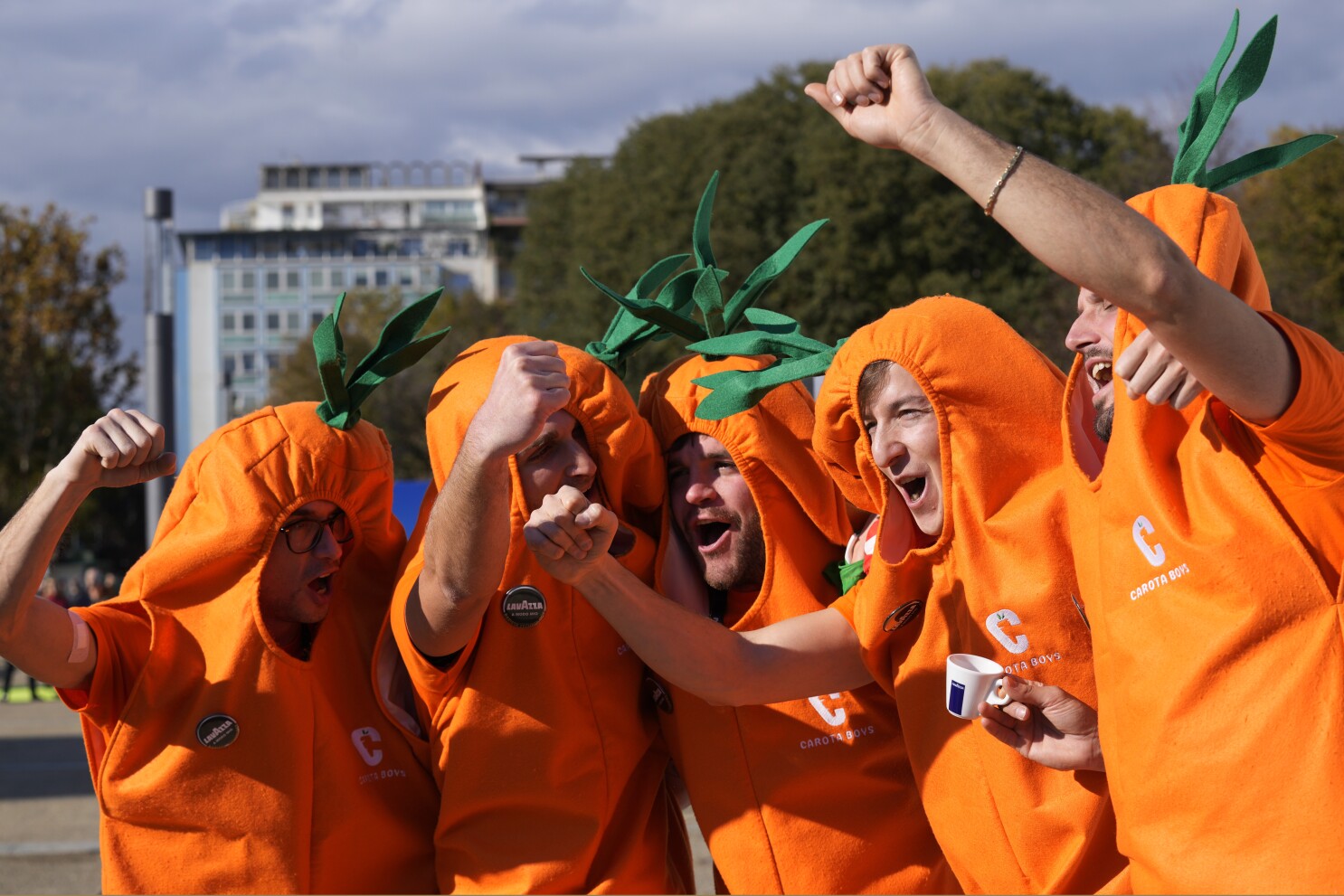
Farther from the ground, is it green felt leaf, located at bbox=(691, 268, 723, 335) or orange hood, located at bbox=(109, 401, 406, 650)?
green felt leaf, located at bbox=(691, 268, 723, 335)

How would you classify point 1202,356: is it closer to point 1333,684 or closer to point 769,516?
point 1333,684

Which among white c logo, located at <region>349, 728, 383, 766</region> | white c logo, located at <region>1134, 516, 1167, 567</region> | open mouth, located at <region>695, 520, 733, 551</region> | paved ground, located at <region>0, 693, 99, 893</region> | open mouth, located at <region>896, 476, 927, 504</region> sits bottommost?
paved ground, located at <region>0, 693, 99, 893</region>

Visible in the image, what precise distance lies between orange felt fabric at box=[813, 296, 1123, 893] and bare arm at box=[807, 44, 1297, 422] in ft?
3.08

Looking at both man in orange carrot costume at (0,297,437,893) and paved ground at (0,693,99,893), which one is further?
paved ground at (0,693,99,893)

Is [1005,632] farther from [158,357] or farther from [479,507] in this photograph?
[158,357]

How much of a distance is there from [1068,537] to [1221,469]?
707mm

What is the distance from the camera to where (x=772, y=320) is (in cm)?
412

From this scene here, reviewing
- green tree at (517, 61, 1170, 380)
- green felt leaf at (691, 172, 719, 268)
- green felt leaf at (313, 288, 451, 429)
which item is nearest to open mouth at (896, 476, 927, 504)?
green felt leaf at (691, 172, 719, 268)

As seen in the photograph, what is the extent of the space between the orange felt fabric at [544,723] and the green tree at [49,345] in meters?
29.8

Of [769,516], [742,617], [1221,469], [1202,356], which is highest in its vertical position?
[1202,356]

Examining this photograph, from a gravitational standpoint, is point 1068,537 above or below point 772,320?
below

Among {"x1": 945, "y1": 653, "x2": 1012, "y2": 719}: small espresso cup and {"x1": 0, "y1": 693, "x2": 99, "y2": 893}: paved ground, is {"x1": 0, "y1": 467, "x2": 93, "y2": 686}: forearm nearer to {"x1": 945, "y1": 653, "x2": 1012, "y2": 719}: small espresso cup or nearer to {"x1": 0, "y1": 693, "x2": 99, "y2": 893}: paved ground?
{"x1": 945, "y1": 653, "x2": 1012, "y2": 719}: small espresso cup

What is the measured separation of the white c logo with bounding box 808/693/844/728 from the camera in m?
3.64

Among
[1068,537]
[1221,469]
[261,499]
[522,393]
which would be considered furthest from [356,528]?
[1221,469]
